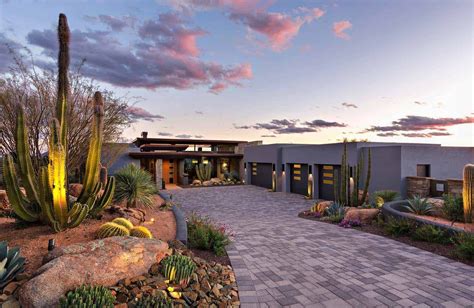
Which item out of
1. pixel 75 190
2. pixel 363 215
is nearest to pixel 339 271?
pixel 363 215

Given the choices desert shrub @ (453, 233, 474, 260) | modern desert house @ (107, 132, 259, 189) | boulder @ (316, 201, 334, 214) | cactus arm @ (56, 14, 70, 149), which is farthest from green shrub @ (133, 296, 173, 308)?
modern desert house @ (107, 132, 259, 189)

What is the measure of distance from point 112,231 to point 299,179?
17615 millimetres

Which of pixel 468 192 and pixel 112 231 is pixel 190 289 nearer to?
pixel 112 231

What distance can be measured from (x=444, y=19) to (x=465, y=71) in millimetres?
3721

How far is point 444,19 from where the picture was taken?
10.5 m

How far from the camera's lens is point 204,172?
2894cm

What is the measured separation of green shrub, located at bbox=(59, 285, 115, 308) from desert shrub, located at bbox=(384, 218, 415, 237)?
8582 mm

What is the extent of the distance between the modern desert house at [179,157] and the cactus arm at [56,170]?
63.6ft

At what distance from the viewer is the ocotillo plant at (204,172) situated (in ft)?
94.0

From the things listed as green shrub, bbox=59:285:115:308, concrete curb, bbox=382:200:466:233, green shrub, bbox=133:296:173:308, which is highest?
green shrub, bbox=59:285:115:308

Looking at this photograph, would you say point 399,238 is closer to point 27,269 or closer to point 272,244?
point 272,244

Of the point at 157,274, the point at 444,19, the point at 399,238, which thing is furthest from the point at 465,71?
the point at 157,274

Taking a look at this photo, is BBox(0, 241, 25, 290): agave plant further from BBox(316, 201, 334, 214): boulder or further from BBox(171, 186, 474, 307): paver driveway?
BBox(316, 201, 334, 214): boulder

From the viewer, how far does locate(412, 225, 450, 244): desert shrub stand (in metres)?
7.41
